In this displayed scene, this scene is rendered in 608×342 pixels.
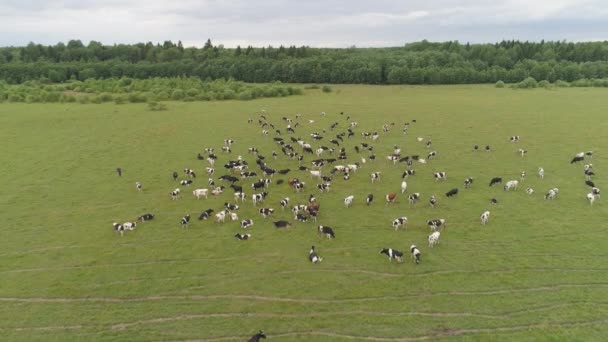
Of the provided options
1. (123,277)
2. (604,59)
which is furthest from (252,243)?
(604,59)

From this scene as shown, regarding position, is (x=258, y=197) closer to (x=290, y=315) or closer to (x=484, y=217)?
(x=290, y=315)

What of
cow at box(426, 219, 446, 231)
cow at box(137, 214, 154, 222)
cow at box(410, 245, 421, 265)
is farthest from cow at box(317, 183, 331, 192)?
cow at box(137, 214, 154, 222)

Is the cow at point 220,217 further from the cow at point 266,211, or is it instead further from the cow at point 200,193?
the cow at point 200,193

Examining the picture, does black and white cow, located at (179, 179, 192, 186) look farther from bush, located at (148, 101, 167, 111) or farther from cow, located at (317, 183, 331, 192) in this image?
bush, located at (148, 101, 167, 111)

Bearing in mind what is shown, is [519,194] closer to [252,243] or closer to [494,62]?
[252,243]

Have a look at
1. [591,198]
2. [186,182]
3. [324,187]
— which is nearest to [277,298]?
[324,187]
